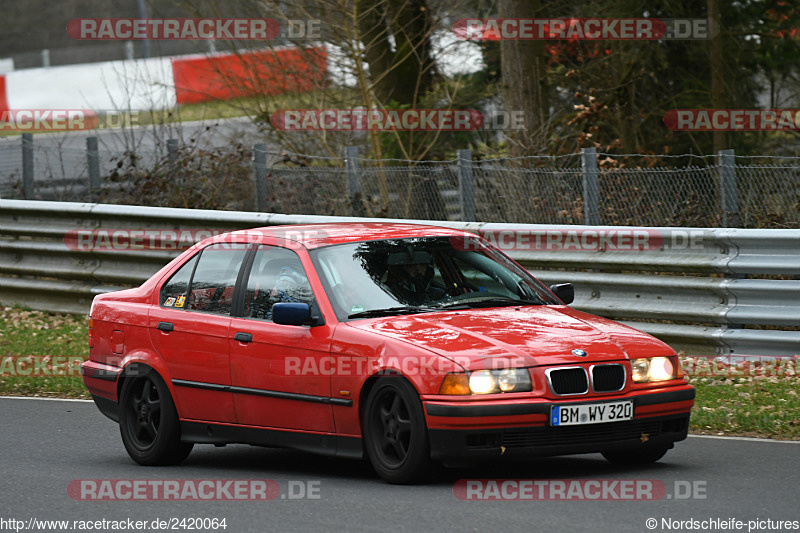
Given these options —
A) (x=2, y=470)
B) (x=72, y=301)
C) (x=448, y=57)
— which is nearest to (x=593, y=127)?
(x=448, y=57)

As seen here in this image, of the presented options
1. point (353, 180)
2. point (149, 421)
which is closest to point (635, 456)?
point (149, 421)

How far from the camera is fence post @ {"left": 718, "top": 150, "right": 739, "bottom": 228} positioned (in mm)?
12453

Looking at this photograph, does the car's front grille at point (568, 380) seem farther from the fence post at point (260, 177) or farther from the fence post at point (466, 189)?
the fence post at point (260, 177)

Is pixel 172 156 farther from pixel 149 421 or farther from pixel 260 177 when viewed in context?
pixel 149 421

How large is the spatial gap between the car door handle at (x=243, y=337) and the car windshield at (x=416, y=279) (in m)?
0.59

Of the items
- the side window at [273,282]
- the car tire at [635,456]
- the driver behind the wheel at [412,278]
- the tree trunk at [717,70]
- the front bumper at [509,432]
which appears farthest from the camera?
the tree trunk at [717,70]

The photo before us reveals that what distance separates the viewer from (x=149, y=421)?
30.1ft

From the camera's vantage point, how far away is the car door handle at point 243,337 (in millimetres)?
8492

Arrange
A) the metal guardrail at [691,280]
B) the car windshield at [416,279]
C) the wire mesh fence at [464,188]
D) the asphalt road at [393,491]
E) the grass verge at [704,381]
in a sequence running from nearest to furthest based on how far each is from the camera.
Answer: the asphalt road at [393,491] < the car windshield at [416,279] < the grass verge at [704,381] < the metal guardrail at [691,280] < the wire mesh fence at [464,188]

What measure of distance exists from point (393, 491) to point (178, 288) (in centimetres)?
260

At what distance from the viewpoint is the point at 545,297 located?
8891 millimetres

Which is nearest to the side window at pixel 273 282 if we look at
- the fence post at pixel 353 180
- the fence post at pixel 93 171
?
the fence post at pixel 353 180

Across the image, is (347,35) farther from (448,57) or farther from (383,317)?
(383,317)

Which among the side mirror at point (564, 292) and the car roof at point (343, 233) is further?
the side mirror at point (564, 292)
